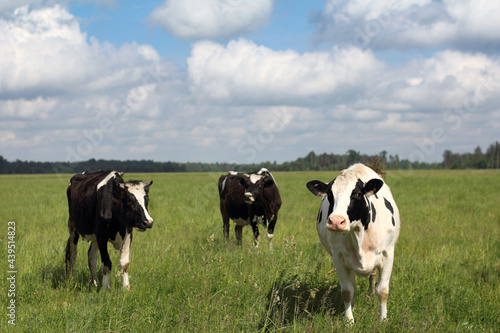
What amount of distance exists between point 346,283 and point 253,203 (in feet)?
15.4

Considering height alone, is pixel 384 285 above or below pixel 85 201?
below

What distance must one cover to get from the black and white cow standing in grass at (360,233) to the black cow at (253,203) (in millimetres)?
4155

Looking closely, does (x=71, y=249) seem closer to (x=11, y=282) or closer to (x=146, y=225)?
(x=11, y=282)


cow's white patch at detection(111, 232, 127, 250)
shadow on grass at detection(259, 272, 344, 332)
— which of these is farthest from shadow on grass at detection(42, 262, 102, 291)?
shadow on grass at detection(259, 272, 344, 332)

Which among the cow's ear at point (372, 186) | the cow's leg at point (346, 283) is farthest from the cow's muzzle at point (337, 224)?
the cow's leg at point (346, 283)

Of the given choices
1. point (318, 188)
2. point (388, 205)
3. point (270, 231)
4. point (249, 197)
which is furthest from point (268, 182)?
point (318, 188)

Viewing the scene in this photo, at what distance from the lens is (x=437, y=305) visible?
563 cm

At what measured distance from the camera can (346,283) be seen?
17.4 ft

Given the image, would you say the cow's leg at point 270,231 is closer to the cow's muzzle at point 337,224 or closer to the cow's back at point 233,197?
the cow's back at point 233,197

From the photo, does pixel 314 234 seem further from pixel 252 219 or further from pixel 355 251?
pixel 355 251

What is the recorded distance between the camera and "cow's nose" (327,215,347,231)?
4.22 metres

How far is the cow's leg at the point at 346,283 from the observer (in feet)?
17.3

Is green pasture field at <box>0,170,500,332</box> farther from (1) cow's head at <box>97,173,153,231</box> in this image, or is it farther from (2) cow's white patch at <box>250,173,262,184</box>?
(2) cow's white patch at <box>250,173,262,184</box>

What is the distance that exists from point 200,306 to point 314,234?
20.7 feet
